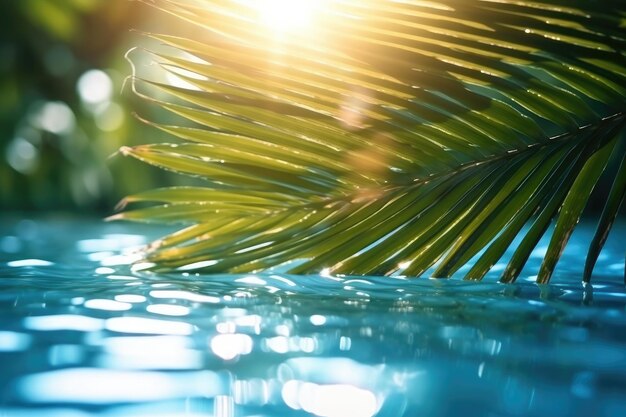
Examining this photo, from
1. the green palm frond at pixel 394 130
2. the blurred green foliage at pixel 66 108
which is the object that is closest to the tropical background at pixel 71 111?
the blurred green foliage at pixel 66 108

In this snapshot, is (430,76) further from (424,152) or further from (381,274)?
(381,274)

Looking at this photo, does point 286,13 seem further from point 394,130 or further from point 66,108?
point 66,108

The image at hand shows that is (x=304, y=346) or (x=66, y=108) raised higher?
(x=66, y=108)

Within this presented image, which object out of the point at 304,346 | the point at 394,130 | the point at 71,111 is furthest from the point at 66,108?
the point at 304,346

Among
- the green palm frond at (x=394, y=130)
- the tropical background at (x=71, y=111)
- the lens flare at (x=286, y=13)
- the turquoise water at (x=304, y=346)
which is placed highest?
the tropical background at (x=71, y=111)

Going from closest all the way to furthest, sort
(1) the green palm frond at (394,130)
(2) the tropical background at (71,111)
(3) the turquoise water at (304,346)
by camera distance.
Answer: (3) the turquoise water at (304,346), (1) the green palm frond at (394,130), (2) the tropical background at (71,111)

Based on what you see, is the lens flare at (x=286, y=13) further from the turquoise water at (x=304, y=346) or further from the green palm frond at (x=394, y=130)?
the turquoise water at (x=304, y=346)
